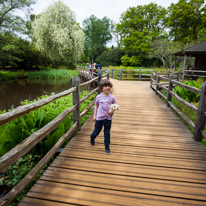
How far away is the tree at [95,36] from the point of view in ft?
166

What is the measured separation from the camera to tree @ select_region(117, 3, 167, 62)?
3529 cm

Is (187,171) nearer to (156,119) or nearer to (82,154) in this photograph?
(82,154)

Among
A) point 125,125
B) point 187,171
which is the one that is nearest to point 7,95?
point 125,125

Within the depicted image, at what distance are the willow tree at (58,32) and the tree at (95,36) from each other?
25.9 meters

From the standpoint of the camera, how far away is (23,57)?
26500 millimetres

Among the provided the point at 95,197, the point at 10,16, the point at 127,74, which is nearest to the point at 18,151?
the point at 95,197

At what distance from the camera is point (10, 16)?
67.6 ft

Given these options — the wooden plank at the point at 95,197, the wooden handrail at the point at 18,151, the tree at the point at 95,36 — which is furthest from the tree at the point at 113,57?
the wooden plank at the point at 95,197

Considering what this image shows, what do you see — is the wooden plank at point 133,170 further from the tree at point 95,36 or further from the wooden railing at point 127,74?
the tree at point 95,36

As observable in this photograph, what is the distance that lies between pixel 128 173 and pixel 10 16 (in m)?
24.7

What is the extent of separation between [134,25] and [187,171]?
133 feet

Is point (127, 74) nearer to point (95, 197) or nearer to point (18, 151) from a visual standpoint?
point (95, 197)

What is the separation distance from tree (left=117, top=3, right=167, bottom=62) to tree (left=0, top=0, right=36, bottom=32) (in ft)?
70.3

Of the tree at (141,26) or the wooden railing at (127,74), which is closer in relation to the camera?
the wooden railing at (127,74)
